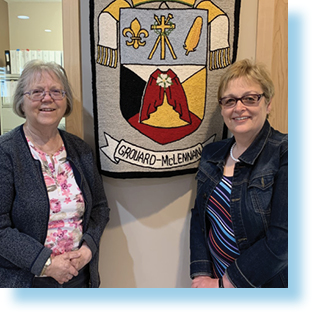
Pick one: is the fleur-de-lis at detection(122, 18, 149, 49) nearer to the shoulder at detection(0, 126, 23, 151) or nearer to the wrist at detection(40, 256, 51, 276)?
the shoulder at detection(0, 126, 23, 151)

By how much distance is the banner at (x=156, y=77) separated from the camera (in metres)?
1.15

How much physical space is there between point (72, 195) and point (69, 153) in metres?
0.16

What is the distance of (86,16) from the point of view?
1.18 meters

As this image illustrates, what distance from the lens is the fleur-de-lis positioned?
45.3 inches

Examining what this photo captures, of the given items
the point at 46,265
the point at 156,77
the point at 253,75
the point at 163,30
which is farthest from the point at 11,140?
the point at 253,75

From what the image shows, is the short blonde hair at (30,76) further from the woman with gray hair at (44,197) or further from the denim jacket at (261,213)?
the denim jacket at (261,213)

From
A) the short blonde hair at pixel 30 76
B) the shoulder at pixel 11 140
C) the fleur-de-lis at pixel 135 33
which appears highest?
the fleur-de-lis at pixel 135 33

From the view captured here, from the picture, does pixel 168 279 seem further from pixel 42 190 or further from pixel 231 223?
pixel 42 190

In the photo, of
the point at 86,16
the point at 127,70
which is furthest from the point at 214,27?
the point at 86,16

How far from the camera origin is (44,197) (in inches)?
38.8

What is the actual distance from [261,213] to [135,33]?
816 mm

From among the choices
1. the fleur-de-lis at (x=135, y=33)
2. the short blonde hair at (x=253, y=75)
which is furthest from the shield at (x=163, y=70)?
the short blonde hair at (x=253, y=75)

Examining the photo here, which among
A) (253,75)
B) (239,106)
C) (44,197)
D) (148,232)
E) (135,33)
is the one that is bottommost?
(148,232)

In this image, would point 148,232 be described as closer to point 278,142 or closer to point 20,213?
point 20,213
